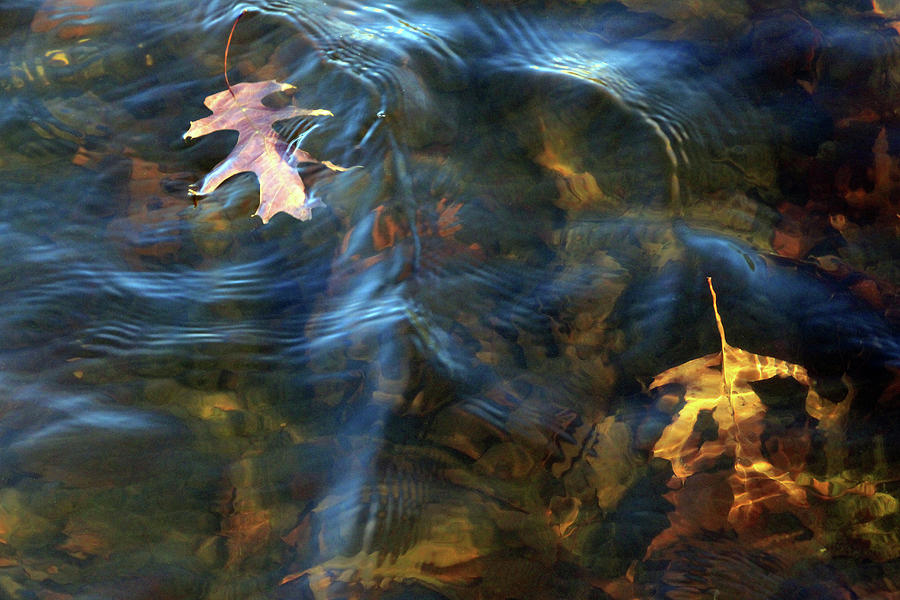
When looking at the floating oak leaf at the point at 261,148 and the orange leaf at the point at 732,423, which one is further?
the floating oak leaf at the point at 261,148

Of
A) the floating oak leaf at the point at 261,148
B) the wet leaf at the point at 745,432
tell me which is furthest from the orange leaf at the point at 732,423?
the floating oak leaf at the point at 261,148

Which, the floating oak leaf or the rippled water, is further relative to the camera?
the floating oak leaf

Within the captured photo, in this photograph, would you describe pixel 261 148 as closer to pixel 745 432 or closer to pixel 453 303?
pixel 453 303

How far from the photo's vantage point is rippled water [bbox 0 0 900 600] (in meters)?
1.65

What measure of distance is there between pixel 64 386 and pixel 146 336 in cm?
24

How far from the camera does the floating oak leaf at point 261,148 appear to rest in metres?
2.24

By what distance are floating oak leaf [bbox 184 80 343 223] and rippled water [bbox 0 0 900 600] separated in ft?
0.16

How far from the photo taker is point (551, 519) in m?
1.68

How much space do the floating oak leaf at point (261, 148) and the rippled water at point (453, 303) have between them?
5cm

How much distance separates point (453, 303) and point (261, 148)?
90 centimetres

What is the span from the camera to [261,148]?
235 centimetres

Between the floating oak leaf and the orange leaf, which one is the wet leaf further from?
the floating oak leaf

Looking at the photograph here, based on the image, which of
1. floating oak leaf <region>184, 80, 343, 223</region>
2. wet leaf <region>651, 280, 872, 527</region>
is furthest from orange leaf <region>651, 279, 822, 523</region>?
floating oak leaf <region>184, 80, 343, 223</region>

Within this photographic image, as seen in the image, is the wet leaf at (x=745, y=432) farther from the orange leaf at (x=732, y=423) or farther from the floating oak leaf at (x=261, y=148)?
the floating oak leaf at (x=261, y=148)
